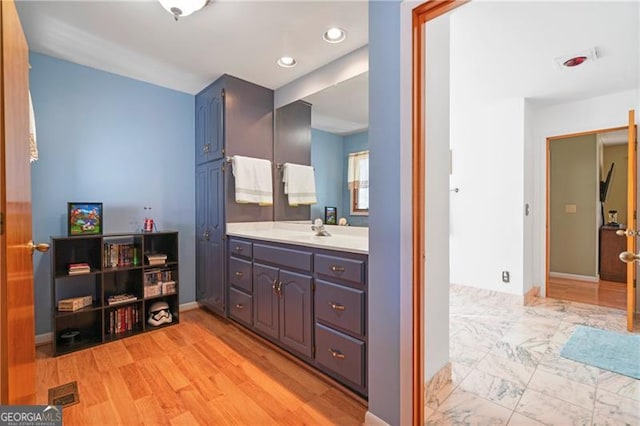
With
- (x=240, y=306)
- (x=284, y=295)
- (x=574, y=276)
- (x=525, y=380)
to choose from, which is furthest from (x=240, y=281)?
(x=574, y=276)

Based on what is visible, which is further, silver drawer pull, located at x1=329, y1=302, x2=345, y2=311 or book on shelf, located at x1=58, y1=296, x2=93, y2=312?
book on shelf, located at x1=58, y1=296, x2=93, y2=312

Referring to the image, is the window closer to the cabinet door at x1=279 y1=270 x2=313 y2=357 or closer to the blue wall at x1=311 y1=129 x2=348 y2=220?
the blue wall at x1=311 y1=129 x2=348 y2=220

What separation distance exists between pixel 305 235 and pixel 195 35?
1706mm

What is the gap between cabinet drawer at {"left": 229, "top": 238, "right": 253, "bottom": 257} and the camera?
7.89 feet

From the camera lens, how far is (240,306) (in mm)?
2516

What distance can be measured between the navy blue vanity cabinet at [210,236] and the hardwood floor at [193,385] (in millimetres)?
519

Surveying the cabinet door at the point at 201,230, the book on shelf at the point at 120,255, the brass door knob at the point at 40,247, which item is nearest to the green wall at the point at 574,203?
the cabinet door at the point at 201,230

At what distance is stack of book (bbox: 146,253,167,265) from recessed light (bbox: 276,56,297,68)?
2060 mm

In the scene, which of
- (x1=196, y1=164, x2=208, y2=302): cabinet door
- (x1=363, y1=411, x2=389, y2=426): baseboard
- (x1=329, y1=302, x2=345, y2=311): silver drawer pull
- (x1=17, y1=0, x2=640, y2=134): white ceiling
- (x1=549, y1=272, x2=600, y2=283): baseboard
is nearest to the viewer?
(x1=363, y1=411, x2=389, y2=426): baseboard

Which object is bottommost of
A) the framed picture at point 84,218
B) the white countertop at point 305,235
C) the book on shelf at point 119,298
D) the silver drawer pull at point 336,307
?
the book on shelf at point 119,298

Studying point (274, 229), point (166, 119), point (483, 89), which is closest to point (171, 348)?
point (274, 229)

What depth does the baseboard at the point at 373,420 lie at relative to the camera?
4.46ft

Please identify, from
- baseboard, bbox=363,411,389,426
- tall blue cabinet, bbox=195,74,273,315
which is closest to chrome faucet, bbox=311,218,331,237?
tall blue cabinet, bbox=195,74,273,315

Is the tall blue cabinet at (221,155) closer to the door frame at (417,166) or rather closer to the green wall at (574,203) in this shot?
the door frame at (417,166)
